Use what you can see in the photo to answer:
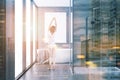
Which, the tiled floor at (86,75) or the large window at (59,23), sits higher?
the large window at (59,23)

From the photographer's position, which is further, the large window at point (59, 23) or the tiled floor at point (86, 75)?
the large window at point (59, 23)

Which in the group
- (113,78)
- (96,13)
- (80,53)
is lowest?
(113,78)

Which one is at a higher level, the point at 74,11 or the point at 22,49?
the point at 74,11

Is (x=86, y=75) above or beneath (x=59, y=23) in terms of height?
beneath

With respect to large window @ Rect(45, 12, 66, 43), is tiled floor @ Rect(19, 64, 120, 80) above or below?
below

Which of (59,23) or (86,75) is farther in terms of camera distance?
(59,23)

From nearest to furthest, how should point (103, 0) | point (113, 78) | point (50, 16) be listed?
point (113, 78) → point (103, 0) → point (50, 16)

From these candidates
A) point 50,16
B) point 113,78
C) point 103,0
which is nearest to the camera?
point 113,78

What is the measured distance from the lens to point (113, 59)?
676cm

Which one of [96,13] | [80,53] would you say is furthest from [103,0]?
[80,53]

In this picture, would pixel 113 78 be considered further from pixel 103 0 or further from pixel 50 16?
pixel 50 16

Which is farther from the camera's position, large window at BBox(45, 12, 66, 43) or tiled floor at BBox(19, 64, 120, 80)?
large window at BBox(45, 12, 66, 43)

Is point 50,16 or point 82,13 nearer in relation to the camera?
point 82,13

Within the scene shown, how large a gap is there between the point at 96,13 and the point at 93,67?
128 cm
